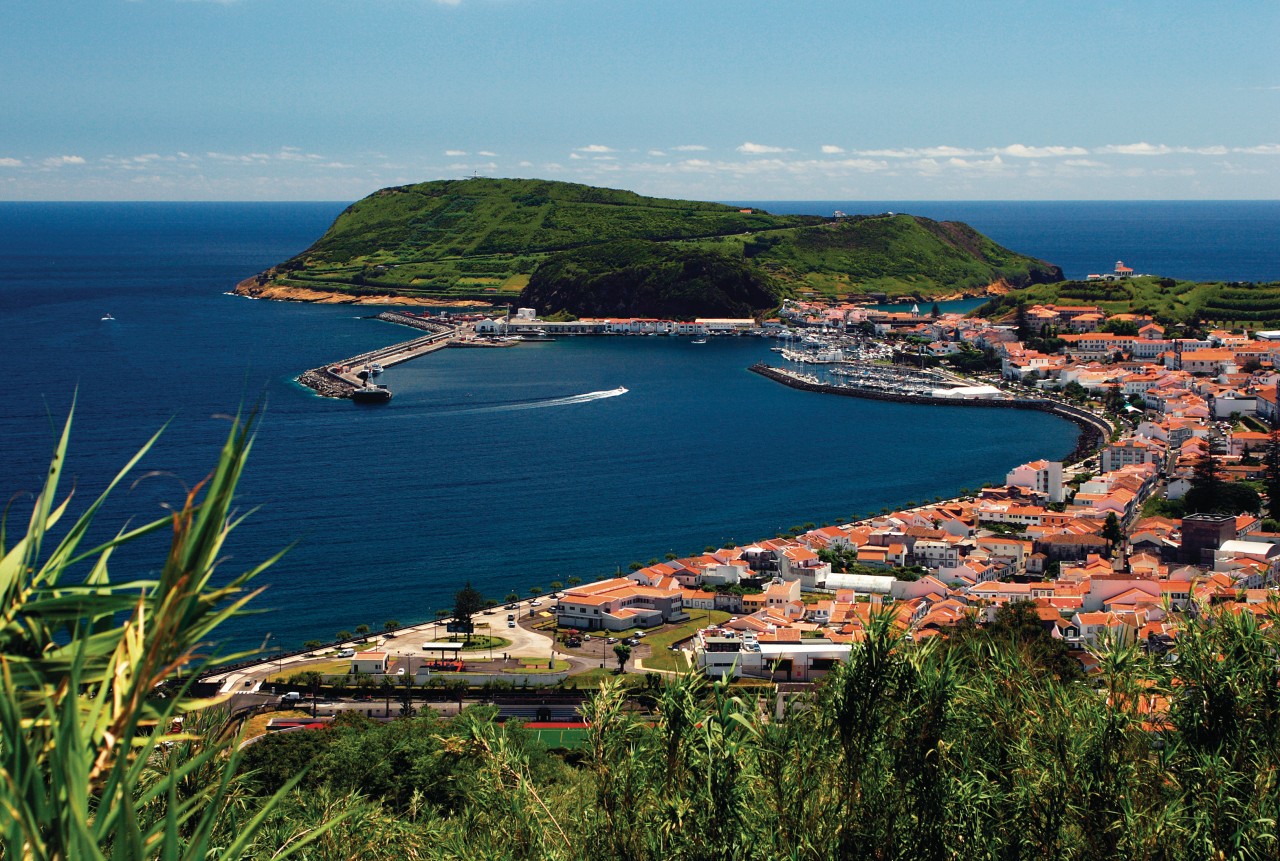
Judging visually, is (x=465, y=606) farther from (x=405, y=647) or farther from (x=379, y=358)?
(x=379, y=358)

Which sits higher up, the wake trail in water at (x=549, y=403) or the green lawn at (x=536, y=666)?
the wake trail in water at (x=549, y=403)

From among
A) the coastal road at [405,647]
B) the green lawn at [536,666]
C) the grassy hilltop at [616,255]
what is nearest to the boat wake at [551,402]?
the coastal road at [405,647]

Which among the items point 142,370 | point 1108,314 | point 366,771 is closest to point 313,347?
point 142,370

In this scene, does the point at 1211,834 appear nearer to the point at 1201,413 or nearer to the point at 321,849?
the point at 321,849

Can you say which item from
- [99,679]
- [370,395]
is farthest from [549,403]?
[99,679]

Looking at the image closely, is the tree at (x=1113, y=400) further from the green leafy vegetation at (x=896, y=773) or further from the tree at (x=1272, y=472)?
the green leafy vegetation at (x=896, y=773)

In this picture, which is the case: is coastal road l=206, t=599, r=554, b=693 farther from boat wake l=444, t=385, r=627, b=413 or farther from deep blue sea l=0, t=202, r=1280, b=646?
boat wake l=444, t=385, r=627, b=413
